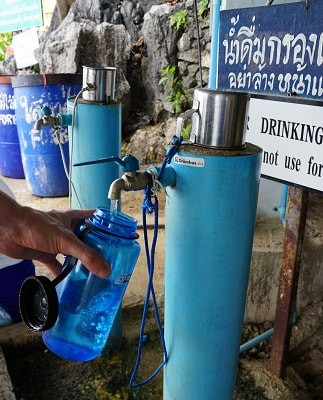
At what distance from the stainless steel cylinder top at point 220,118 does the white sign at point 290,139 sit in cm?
44

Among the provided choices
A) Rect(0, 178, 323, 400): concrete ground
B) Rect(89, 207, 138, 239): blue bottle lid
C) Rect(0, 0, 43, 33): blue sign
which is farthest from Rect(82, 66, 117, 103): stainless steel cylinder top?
Rect(0, 0, 43, 33): blue sign

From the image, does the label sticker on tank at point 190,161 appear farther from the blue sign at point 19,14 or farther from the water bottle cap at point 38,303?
the blue sign at point 19,14

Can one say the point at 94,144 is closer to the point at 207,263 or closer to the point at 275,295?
the point at 207,263

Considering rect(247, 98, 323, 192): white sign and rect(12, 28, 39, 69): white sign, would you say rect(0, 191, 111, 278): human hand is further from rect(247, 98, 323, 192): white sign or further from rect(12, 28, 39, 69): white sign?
rect(12, 28, 39, 69): white sign

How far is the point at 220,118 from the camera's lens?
3.07 feet

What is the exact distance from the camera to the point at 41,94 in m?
3.78

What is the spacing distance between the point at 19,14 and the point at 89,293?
7.83 meters

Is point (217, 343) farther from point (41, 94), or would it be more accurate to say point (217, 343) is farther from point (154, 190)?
point (41, 94)

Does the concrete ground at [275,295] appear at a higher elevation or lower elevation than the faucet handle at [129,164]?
lower

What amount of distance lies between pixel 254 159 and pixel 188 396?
713 mm

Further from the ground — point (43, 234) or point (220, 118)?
point (220, 118)

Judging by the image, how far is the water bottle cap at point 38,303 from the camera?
904 mm

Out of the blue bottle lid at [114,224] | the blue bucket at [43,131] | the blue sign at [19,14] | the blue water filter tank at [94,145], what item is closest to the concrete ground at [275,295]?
the blue water filter tank at [94,145]

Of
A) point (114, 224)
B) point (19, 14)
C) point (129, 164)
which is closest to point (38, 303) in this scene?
point (114, 224)
